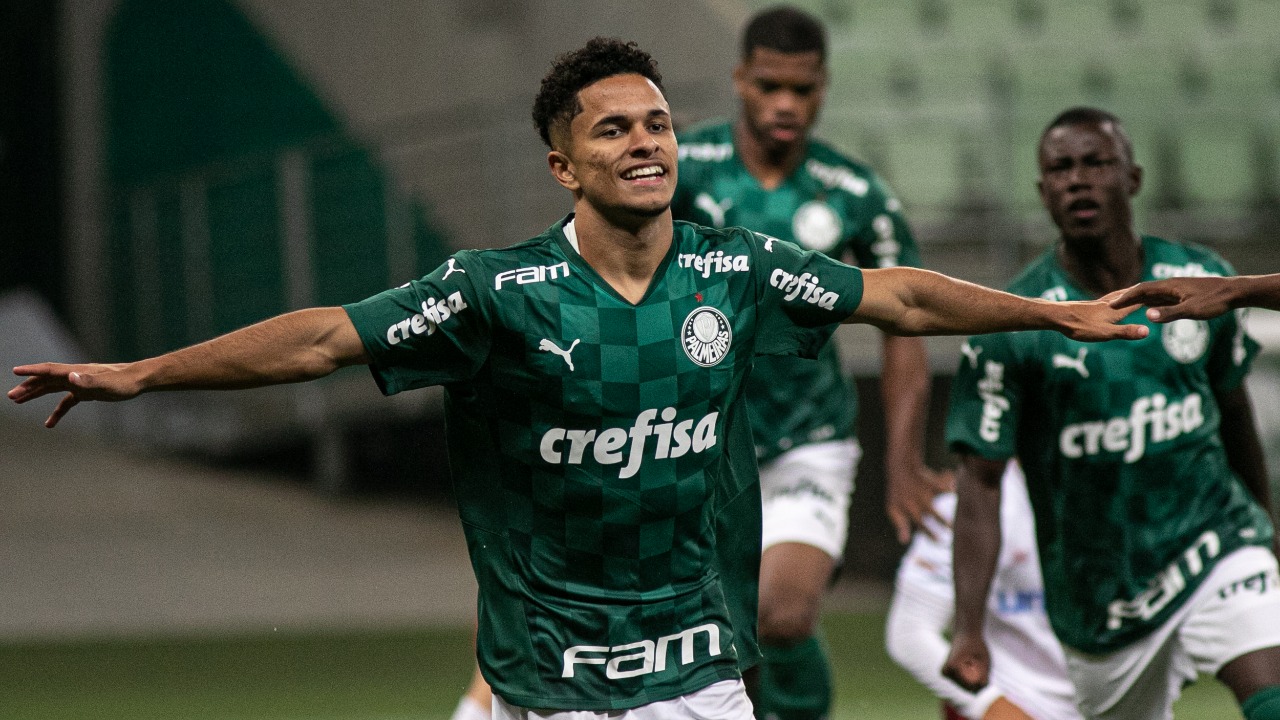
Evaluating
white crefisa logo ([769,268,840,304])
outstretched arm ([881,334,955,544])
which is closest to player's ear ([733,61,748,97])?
outstretched arm ([881,334,955,544])

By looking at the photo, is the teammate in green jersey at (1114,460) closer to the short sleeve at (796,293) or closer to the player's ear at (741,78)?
the short sleeve at (796,293)

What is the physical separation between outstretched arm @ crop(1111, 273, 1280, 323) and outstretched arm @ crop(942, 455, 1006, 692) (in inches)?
37.9

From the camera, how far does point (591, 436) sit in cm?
360

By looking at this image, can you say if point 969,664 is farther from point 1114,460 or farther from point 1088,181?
point 1088,181

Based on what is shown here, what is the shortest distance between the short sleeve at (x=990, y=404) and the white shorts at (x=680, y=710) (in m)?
1.24

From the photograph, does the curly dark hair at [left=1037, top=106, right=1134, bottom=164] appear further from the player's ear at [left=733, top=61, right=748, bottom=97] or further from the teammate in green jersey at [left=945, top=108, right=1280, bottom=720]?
the player's ear at [left=733, top=61, right=748, bottom=97]

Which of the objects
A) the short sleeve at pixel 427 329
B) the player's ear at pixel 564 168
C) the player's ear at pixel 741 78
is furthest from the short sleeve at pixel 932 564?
the short sleeve at pixel 427 329

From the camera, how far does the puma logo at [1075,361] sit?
183 inches

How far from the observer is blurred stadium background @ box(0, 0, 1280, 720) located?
9734 mm

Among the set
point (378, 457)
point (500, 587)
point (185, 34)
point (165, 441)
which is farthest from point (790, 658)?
point (185, 34)

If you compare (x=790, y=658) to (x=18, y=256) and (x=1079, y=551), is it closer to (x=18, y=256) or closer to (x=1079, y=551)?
(x=1079, y=551)

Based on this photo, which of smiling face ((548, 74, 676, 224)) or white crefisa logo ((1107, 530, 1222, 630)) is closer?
smiling face ((548, 74, 676, 224))

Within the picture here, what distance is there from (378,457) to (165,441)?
7.04 feet

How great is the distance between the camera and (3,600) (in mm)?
10672
